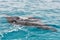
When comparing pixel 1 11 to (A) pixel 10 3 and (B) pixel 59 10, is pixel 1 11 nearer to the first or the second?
(A) pixel 10 3

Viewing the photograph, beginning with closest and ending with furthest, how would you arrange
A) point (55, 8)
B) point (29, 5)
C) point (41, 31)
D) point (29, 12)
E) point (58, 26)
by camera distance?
point (41, 31) < point (58, 26) < point (29, 12) < point (55, 8) < point (29, 5)

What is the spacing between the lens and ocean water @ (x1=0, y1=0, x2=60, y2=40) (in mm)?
7445

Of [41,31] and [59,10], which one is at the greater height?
[59,10]

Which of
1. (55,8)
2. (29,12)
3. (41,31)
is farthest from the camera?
(55,8)

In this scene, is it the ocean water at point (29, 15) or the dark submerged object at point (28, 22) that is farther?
the dark submerged object at point (28, 22)

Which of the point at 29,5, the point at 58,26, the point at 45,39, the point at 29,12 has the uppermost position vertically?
the point at 29,5

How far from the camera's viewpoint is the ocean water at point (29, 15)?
7445 millimetres

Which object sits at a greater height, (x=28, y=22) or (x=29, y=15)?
(x=29, y=15)

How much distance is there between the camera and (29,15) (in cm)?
1003

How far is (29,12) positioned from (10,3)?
2.56 m

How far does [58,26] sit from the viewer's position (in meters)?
8.47

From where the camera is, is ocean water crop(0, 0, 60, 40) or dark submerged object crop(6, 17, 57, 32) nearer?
ocean water crop(0, 0, 60, 40)

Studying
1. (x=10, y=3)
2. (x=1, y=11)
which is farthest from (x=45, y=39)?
(x=10, y=3)

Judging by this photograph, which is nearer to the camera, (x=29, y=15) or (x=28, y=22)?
(x=28, y=22)
